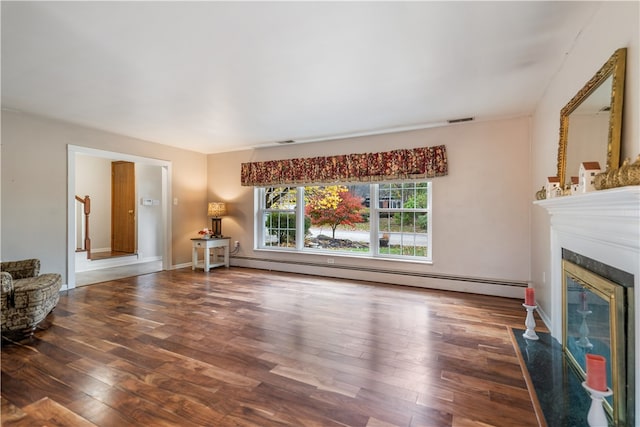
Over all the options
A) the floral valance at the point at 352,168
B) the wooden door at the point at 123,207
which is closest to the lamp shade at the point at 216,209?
the floral valance at the point at 352,168

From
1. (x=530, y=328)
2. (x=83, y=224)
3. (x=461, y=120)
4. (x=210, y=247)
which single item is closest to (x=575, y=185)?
(x=530, y=328)

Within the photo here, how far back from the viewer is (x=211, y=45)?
7.38 feet

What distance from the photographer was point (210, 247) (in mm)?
5660

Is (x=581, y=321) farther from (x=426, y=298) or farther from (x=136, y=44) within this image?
(x=136, y=44)

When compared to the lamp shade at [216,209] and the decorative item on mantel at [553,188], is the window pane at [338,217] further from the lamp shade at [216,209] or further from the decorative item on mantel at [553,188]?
the decorative item on mantel at [553,188]

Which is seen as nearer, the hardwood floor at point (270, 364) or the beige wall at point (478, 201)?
the hardwood floor at point (270, 364)

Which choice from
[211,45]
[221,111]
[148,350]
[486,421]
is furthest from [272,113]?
[486,421]

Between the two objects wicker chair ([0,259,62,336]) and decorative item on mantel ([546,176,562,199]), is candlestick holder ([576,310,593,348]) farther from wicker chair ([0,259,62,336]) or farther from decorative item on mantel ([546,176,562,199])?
wicker chair ([0,259,62,336])

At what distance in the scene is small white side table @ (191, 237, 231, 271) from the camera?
556cm

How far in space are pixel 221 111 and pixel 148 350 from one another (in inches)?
109

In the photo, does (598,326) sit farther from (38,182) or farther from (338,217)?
(38,182)

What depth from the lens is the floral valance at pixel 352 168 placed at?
434 cm

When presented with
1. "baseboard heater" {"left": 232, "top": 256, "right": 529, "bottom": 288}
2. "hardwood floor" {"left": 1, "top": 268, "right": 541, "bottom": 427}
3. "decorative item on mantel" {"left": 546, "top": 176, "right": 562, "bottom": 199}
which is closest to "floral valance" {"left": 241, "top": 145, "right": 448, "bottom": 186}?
"baseboard heater" {"left": 232, "top": 256, "right": 529, "bottom": 288}

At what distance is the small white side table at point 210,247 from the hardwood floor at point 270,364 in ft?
5.74
